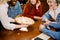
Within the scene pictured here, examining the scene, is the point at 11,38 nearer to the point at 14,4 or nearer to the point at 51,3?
the point at 14,4

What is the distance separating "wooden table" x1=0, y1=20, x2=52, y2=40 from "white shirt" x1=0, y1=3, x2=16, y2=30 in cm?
5

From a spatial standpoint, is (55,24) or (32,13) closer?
(55,24)

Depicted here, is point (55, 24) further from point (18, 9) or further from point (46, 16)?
point (18, 9)

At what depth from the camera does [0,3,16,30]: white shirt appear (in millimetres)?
1755

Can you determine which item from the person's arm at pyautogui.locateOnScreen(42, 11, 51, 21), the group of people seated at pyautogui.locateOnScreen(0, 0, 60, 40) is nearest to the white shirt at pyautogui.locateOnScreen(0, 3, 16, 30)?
the group of people seated at pyautogui.locateOnScreen(0, 0, 60, 40)

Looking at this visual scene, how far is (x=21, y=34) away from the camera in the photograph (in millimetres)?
1756

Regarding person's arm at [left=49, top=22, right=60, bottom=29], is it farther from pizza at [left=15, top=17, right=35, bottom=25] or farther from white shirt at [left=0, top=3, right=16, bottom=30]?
white shirt at [left=0, top=3, right=16, bottom=30]

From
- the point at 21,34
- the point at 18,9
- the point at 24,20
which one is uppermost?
the point at 18,9

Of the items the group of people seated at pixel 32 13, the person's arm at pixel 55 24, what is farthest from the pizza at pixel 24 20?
the person's arm at pixel 55 24

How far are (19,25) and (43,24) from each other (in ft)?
0.76

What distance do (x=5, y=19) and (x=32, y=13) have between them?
0.27 m

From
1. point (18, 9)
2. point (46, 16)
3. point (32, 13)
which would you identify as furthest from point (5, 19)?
point (46, 16)

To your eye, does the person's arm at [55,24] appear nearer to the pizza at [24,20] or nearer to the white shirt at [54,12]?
the white shirt at [54,12]

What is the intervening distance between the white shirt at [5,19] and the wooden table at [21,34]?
48mm
